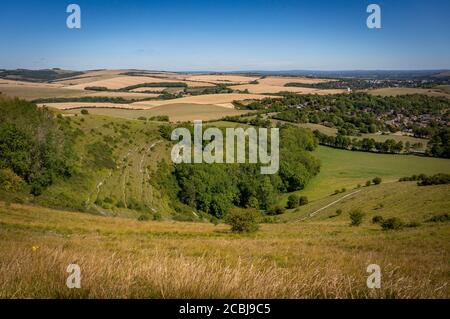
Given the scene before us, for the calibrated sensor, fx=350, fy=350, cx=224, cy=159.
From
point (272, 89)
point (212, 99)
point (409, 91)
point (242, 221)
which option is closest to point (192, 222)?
point (242, 221)

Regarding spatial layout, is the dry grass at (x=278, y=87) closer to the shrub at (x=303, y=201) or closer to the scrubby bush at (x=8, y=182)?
the shrub at (x=303, y=201)

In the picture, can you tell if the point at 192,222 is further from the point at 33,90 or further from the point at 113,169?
the point at 33,90

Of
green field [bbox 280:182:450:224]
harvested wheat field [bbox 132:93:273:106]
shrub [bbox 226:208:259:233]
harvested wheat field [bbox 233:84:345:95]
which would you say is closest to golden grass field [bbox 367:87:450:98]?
harvested wheat field [bbox 233:84:345:95]

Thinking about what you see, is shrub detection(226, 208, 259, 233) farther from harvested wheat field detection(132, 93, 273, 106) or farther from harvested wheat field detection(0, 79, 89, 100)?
harvested wheat field detection(132, 93, 273, 106)

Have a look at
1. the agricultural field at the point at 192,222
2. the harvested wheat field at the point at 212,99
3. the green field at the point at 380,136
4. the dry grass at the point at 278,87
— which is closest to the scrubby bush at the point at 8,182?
the agricultural field at the point at 192,222

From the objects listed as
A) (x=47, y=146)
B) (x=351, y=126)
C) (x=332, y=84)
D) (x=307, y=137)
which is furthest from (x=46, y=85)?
(x=332, y=84)

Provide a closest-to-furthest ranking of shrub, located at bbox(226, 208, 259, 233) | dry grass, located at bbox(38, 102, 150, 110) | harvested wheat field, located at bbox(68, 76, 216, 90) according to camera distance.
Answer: shrub, located at bbox(226, 208, 259, 233), dry grass, located at bbox(38, 102, 150, 110), harvested wheat field, located at bbox(68, 76, 216, 90)

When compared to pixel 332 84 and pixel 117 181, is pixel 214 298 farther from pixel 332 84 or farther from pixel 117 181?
pixel 332 84
